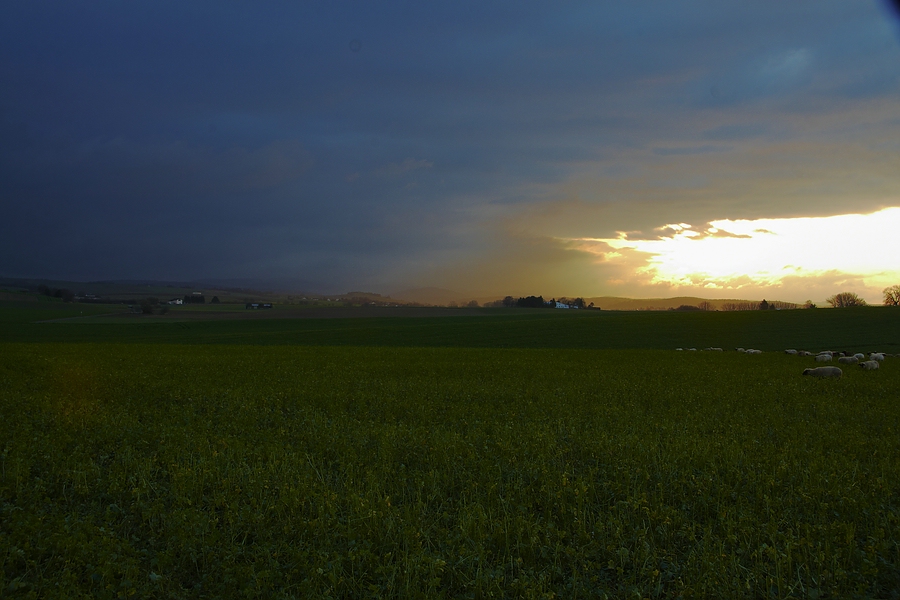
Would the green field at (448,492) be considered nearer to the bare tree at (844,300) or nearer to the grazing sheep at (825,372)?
the grazing sheep at (825,372)

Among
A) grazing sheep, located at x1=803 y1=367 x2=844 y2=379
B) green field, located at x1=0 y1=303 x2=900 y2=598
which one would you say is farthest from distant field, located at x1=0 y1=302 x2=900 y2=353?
green field, located at x1=0 y1=303 x2=900 y2=598

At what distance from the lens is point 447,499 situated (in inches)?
332

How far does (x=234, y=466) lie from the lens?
32.6 ft

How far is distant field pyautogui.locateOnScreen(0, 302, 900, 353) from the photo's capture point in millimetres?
55000

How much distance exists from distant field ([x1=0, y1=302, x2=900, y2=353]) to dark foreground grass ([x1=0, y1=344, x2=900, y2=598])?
41031 mm

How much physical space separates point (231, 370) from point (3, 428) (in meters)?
12.5

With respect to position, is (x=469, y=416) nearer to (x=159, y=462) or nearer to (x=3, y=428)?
(x=159, y=462)

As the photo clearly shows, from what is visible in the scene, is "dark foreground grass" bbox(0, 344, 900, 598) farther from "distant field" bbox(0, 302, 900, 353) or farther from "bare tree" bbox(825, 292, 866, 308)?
"bare tree" bbox(825, 292, 866, 308)

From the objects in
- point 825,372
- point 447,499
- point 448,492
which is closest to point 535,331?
point 825,372

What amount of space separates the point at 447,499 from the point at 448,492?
0.53 m

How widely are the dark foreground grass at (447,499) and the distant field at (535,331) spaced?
135 feet

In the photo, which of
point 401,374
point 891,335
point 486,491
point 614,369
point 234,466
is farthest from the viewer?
point 891,335

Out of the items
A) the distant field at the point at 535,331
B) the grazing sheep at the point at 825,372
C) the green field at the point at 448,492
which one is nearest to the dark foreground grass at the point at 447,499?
the green field at the point at 448,492

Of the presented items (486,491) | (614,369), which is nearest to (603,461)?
(486,491)
